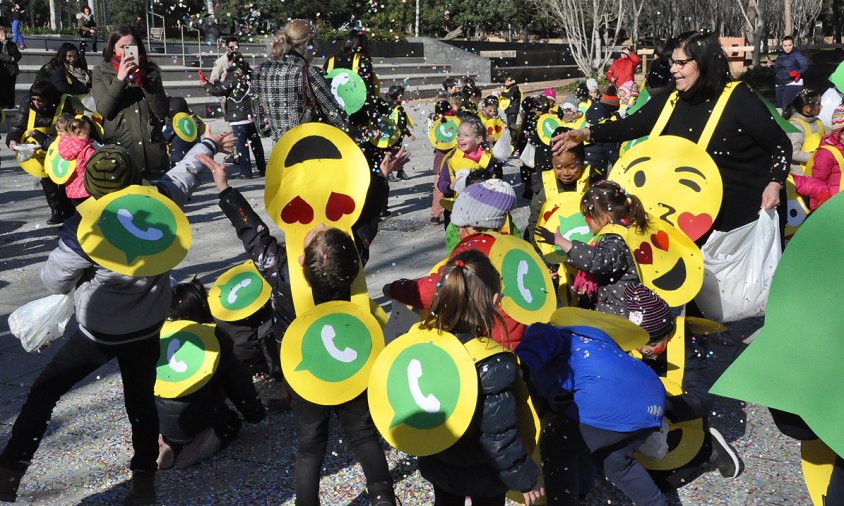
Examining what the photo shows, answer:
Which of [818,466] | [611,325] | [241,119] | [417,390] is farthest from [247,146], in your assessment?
[818,466]

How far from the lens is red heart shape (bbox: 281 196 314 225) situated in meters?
3.73

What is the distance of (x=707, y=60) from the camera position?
4.36m

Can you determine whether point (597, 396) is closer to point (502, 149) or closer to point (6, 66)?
point (502, 149)

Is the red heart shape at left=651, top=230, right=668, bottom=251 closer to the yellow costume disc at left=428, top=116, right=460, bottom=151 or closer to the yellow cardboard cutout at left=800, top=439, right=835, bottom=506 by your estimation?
the yellow cardboard cutout at left=800, top=439, right=835, bottom=506

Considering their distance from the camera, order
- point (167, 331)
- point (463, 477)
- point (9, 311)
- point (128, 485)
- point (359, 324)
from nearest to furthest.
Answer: point (463, 477), point (359, 324), point (128, 485), point (167, 331), point (9, 311)

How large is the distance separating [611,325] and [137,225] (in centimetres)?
195

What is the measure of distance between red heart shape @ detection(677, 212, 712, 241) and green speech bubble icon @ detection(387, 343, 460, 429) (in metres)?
1.94

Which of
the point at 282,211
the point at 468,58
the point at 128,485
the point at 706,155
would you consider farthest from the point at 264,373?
the point at 468,58

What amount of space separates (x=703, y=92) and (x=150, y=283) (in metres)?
2.78

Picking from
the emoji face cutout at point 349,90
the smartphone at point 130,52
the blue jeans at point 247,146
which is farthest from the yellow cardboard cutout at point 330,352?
the blue jeans at point 247,146

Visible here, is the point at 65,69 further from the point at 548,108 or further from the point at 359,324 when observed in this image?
the point at 359,324

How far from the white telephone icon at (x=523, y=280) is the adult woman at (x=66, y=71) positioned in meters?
6.93

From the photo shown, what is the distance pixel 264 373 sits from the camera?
5.21 metres

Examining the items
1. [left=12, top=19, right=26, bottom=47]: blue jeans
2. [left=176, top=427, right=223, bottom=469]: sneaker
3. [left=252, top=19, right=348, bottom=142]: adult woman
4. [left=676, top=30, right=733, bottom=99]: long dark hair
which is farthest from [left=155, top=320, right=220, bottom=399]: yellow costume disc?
[left=12, top=19, right=26, bottom=47]: blue jeans
